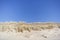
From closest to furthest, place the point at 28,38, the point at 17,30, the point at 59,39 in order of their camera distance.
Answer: the point at 59,39 → the point at 28,38 → the point at 17,30

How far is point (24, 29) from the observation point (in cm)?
900

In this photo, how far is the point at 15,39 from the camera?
6.44 m

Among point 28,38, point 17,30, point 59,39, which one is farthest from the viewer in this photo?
point 17,30

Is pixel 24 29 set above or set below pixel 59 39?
above

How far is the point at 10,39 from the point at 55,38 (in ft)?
7.24

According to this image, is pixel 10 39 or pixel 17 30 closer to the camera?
pixel 10 39

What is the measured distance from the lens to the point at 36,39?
649 centimetres

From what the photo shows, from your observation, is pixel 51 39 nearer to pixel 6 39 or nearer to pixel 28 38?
pixel 28 38

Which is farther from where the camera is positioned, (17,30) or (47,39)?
Answer: (17,30)

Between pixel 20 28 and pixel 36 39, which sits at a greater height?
pixel 20 28

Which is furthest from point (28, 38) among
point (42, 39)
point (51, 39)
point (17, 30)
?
point (17, 30)

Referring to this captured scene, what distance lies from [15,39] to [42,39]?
1.33 m

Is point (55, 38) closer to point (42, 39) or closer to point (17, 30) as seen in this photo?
point (42, 39)

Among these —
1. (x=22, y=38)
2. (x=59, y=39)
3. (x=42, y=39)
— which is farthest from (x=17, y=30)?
(x=59, y=39)
